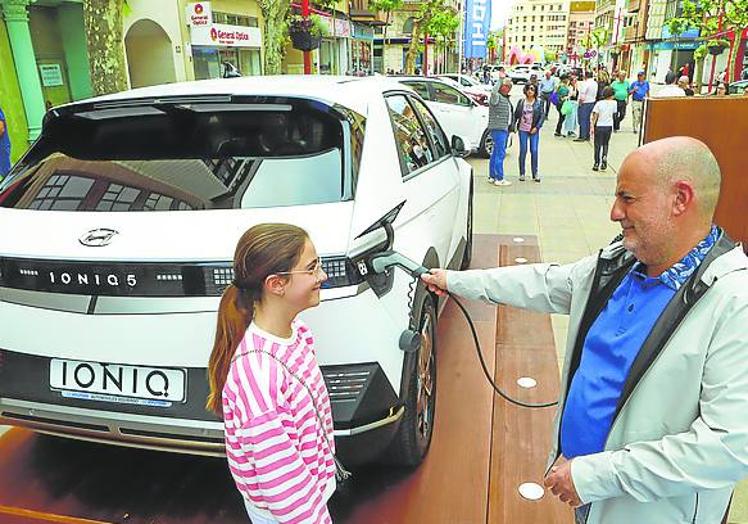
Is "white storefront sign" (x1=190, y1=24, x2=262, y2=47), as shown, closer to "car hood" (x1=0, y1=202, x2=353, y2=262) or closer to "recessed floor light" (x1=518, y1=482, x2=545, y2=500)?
"car hood" (x1=0, y1=202, x2=353, y2=262)

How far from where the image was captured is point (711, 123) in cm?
463

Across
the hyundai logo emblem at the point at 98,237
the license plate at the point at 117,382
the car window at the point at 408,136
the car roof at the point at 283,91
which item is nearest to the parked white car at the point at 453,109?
the car window at the point at 408,136

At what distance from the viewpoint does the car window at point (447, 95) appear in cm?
1094

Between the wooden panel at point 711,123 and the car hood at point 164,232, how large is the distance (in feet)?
11.6

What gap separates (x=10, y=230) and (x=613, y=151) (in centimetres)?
1278

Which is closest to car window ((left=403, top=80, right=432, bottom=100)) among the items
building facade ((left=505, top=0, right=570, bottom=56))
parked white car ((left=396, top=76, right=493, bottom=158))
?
parked white car ((left=396, top=76, right=493, bottom=158))

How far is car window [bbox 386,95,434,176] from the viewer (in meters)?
2.91

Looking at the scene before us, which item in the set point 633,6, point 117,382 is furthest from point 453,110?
point 633,6

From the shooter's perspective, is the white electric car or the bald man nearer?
the bald man

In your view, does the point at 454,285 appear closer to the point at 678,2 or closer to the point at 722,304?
the point at 722,304

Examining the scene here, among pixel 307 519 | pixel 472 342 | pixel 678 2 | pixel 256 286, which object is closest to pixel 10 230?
pixel 256 286

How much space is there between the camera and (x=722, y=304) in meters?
1.29

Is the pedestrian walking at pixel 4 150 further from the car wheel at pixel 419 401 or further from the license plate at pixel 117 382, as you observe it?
the car wheel at pixel 419 401

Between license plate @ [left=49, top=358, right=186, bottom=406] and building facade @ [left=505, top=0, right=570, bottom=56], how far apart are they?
16860 centimetres
